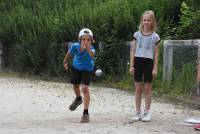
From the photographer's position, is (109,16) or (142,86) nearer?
(142,86)

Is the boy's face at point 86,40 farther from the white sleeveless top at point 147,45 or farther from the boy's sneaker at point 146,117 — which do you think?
the boy's sneaker at point 146,117

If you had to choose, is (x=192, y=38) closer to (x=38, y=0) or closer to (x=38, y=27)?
(x=38, y=27)

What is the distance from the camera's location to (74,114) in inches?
417

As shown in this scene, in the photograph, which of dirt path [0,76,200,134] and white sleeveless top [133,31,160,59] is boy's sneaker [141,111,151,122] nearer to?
dirt path [0,76,200,134]

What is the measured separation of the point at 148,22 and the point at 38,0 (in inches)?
617

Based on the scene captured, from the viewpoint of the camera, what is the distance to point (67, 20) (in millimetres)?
19766

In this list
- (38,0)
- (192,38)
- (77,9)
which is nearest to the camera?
(192,38)

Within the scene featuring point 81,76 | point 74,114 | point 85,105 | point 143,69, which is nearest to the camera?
point 85,105

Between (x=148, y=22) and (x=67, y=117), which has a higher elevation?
(x=148, y=22)

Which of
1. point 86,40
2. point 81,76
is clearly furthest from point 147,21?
point 81,76

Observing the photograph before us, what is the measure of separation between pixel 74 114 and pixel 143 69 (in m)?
A: 1.61

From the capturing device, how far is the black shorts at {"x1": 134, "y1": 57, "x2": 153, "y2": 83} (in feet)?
32.0

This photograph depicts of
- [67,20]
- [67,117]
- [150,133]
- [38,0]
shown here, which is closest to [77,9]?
[67,20]

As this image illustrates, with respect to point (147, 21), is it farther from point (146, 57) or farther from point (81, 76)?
point (81, 76)
